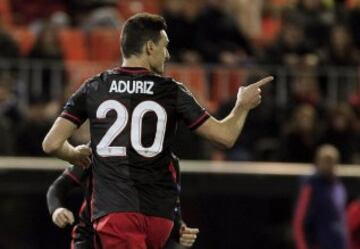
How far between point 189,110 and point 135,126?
0.29m

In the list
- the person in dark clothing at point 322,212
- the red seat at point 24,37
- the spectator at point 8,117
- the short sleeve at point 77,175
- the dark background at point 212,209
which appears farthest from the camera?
the red seat at point 24,37

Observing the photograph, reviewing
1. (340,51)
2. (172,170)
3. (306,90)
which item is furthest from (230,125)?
(340,51)

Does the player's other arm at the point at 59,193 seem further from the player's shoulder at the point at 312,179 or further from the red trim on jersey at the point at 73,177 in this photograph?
the player's shoulder at the point at 312,179

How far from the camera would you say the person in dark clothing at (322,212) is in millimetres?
11797

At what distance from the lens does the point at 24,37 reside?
1463 cm

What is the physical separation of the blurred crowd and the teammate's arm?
5962mm

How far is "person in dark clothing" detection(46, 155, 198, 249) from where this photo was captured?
658 cm

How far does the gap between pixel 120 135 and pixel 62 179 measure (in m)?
0.73

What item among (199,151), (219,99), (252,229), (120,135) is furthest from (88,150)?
(219,99)

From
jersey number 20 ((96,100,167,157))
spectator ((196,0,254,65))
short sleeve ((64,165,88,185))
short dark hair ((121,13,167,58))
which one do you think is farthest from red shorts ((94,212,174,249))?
spectator ((196,0,254,65))

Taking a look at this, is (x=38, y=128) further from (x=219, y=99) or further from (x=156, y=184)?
(x=156, y=184)

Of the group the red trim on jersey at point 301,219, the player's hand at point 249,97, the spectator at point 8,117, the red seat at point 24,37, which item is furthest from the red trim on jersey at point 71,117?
→ the red seat at point 24,37

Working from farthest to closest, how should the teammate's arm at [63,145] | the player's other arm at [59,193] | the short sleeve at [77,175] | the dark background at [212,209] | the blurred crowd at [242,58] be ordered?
the blurred crowd at [242,58], the dark background at [212,209], the short sleeve at [77,175], the player's other arm at [59,193], the teammate's arm at [63,145]

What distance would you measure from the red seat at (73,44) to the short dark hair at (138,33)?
8116 mm
